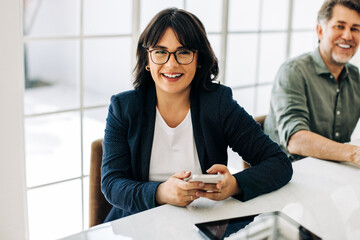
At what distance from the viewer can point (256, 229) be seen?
1169mm

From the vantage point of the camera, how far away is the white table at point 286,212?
116 cm

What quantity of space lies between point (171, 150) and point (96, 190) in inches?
13.6

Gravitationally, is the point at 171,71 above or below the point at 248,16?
below

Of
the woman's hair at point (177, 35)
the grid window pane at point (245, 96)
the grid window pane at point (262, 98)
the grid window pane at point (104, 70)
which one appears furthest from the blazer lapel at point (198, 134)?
the grid window pane at point (104, 70)

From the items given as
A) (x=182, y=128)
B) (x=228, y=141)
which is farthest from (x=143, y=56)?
(x=228, y=141)

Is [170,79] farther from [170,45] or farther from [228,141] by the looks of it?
[228,141]

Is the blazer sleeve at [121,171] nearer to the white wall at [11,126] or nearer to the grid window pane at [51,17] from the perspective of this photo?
the white wall at [11,126]

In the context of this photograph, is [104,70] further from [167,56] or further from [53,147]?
[167,56]

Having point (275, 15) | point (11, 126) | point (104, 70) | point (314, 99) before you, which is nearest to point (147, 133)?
point (11, 126)

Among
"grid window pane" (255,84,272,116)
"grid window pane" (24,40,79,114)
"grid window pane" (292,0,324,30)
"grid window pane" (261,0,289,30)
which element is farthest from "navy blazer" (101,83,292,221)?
"grid window pane" (24,40,79,114)

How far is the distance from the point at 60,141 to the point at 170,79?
10.8 meters

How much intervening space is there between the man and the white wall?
1308mm

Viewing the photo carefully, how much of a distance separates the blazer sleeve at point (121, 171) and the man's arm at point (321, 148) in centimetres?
82

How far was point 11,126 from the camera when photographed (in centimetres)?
193
